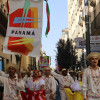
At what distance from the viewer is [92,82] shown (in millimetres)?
7324

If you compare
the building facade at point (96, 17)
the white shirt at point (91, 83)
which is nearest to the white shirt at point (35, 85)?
the white shirt at point (91, 83)

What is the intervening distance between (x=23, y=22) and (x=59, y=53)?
40.7m

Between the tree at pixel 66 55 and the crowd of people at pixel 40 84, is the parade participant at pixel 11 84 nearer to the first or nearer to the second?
the crowd of people at pixel 40 84

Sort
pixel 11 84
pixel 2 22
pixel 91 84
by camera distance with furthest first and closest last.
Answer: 1. pixel 2 22
2. pixel 11 84
3. pixel 91 84

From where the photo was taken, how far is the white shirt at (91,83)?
7.27 metres

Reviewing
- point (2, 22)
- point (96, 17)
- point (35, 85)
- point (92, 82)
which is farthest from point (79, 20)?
point (92, 82)

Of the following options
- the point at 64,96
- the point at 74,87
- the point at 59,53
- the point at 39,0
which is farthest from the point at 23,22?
the point at 59,53

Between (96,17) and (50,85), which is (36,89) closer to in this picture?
(50,85)

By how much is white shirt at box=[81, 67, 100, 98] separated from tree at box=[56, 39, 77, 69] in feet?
129

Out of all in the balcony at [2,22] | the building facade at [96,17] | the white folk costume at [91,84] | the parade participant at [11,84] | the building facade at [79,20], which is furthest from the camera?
the building facade at [79,20]

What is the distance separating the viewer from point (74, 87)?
43.9 feet

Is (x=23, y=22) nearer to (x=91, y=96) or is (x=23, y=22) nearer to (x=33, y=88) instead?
(x=33, y=88)

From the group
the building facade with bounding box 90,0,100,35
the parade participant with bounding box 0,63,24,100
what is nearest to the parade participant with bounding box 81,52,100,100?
the parade participant with bounding box 0,63,24,100

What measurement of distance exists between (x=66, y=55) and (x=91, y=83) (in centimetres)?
4181
